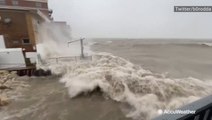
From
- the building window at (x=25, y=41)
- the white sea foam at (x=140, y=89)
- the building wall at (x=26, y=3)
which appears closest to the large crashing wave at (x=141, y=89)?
the white sea foam at (x=140, y=89)

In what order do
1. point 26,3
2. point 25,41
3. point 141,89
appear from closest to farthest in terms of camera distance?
point 141,89 < point 25,41 < point 26,3

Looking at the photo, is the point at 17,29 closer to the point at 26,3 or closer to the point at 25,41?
the point at 25,41

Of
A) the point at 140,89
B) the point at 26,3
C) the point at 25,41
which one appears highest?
the point at 26,3

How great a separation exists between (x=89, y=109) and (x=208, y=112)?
6798 millimetres

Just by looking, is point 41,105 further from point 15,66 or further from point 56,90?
point 15,66

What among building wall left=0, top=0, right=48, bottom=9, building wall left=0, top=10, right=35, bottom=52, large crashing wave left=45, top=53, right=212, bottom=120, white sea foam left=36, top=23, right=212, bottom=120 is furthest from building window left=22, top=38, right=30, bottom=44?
building wall left=0, top=0, right=48, bottom=9

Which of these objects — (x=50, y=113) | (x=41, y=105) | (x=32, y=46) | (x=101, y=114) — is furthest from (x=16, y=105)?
(x=32, y=46)

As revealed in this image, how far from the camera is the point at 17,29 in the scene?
17.0 meters

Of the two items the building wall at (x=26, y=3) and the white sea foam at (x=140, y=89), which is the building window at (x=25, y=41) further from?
the building wall at (x=26, y=3)

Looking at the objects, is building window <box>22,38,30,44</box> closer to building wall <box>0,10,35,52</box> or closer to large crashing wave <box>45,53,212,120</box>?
building wall <box>0,10,35,52</box>

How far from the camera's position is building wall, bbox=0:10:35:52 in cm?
1667

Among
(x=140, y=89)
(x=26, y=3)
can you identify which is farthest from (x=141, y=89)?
(x=26, y=3)

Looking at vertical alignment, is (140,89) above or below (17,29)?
below

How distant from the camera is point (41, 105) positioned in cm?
925
